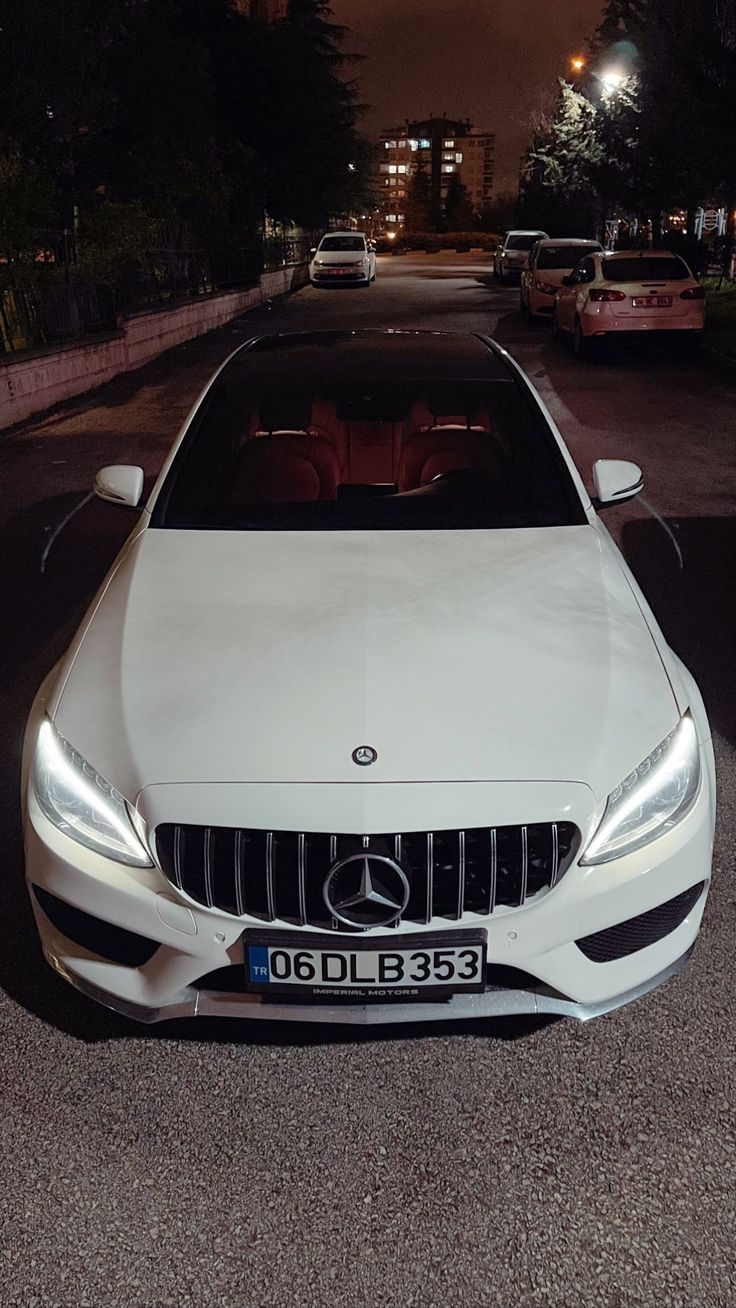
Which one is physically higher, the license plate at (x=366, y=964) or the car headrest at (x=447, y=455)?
the car headrest at (x=447, y=455)

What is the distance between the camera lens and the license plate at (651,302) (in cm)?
1659

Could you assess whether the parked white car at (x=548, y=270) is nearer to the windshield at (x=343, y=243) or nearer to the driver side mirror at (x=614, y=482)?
the windshield at (x=343, y=243)

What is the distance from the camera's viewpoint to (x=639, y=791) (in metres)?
2.49

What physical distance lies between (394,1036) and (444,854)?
656 millimetres

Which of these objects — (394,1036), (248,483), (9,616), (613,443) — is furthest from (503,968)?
(613,443)

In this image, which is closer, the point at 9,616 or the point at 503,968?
the point at 503,968

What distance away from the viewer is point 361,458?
14.0 ft

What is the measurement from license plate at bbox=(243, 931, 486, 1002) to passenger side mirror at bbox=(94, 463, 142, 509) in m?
2.06

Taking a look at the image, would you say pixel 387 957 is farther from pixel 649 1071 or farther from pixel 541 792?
pixel 649 1071

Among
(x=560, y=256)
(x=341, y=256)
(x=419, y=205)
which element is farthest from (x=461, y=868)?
(x=419, y=205)

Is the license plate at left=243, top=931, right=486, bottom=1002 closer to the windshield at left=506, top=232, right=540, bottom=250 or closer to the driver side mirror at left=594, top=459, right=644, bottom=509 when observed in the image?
the driver side mirror at left=594, top=459, right=644, bottom=509

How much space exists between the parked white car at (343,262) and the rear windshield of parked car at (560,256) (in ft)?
45.2

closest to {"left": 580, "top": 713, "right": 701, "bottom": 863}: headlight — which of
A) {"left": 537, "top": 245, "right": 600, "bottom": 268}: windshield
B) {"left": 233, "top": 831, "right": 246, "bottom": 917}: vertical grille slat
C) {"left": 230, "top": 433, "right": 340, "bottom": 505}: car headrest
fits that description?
{"left": 233, "top": 831, "right": 246, "bottom": 917}: vertical grille slat

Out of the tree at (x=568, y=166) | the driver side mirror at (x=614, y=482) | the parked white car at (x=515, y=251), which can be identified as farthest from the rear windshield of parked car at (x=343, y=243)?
the driver side mirror at (x=614, y=482)
